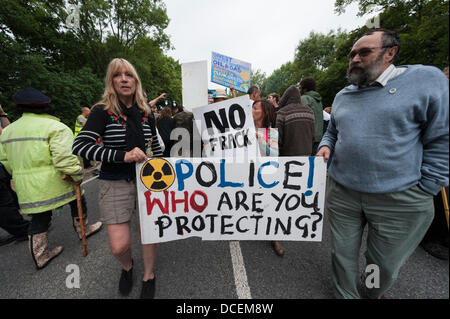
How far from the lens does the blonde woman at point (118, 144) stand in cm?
137

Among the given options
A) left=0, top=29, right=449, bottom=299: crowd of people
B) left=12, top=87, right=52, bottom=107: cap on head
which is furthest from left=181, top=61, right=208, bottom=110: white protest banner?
left=12, top=87, right=52, bottom=107: cap on head

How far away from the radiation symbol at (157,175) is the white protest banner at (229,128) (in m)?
0.54

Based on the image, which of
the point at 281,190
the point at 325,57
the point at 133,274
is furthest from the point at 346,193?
the point at 325,57

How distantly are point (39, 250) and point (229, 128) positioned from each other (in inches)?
102

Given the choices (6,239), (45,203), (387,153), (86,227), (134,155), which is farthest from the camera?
(86,227)

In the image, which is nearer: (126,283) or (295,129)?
(126,283)

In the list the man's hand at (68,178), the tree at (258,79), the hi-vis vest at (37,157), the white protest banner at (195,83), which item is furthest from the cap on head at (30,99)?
the tree at (258,79)

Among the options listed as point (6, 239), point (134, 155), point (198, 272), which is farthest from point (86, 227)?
point (134, 155)

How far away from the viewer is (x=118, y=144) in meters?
1.44

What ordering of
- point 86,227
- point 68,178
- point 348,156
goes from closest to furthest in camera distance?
point 348,156 → point 68,178 → point 86,227

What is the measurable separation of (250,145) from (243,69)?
3.84m

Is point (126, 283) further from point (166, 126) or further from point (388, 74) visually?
point (166, 126)

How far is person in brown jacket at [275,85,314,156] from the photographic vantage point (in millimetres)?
2301

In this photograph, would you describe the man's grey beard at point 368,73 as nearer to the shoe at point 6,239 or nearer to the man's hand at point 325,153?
the man's hand at point 325,153
